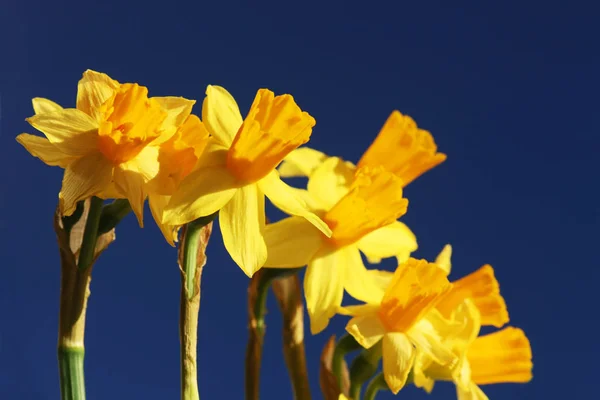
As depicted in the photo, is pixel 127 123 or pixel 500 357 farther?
pixel 500 357

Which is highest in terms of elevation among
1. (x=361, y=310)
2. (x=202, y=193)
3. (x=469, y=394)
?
(x=202, y=193)

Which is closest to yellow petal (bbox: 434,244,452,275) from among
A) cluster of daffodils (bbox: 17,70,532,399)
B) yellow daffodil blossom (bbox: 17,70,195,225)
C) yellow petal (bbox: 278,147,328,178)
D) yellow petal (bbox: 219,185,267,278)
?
cluster of daffodils (bbox: 17,70,532,399)

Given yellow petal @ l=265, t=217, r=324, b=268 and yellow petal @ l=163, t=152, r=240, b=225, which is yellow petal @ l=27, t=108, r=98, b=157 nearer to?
yellow petal @ l=163, t=152, r=240, b=225

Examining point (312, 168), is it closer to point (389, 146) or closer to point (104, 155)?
point (389, 146)

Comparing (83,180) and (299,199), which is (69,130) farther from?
(299,199)

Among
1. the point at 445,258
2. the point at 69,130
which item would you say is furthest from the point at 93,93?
the point at 445,258

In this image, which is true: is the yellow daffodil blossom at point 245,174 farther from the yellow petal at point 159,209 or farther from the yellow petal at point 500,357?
the yellow petal at point 500,357

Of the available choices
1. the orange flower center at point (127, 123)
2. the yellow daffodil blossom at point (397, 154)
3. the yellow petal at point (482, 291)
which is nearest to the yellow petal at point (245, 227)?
the orange flower center at point (127, 123)
